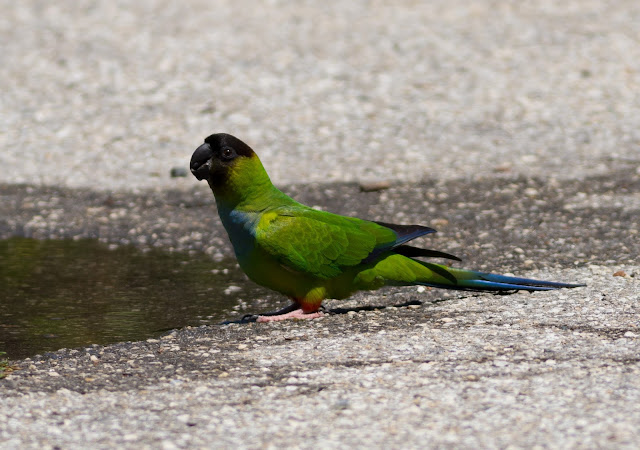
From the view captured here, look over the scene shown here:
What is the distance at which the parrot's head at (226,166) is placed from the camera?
5.77 meters

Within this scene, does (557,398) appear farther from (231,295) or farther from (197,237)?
(197,237)

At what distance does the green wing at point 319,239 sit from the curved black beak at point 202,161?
0.47 meters

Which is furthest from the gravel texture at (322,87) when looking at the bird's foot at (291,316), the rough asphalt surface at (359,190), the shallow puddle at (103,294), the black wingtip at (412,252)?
the bird's foot at (291,316)

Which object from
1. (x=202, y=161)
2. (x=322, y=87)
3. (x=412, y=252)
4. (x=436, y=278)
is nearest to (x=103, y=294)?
(x=202, y=161)

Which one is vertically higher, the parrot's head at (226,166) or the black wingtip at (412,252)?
the parrot's head at (226,166)

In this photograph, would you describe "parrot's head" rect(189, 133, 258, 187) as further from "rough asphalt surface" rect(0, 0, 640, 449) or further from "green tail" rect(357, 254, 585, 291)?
"green tail" rect(357, 254, 585, 291)

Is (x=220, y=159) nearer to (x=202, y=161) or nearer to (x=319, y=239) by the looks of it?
(x=202, y=161)

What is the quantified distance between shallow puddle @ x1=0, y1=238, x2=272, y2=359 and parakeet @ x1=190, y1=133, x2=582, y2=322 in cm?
75

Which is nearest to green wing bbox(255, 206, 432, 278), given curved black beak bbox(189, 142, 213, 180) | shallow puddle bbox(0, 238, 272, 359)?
A: curved black beak bbox(189, 142, 213, 180)

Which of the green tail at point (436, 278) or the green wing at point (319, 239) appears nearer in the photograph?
the green wing at point (319, 239)

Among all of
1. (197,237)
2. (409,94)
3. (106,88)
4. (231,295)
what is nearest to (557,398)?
(231,295)

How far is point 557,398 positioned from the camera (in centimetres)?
424

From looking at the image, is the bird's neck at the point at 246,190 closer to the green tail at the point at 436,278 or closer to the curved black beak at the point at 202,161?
the curved black beak at the point at 202,161

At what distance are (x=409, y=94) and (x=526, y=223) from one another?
15.0ft
